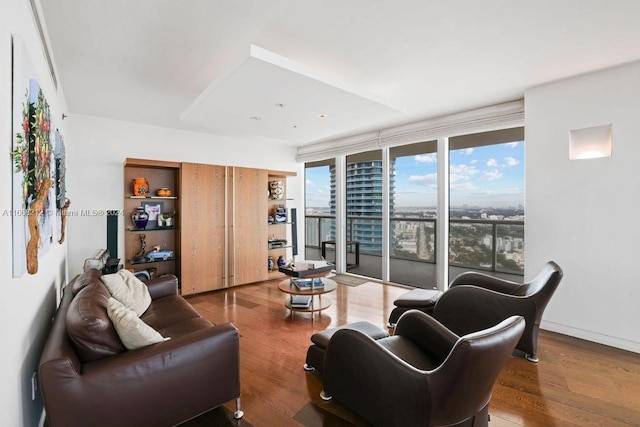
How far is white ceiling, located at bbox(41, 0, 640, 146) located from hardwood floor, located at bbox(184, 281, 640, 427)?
2.22 metres

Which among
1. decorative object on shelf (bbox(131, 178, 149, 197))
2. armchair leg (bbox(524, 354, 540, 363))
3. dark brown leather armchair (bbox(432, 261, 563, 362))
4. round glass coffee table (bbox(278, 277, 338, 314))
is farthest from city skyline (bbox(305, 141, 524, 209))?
decorative object on shelf (bbox(131, 178, 149, 197))

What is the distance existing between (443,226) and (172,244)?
3970 mm

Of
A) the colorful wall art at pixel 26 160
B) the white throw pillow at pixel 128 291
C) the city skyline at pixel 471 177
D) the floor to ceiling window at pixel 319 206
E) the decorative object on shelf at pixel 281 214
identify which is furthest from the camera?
the floor to ceiling window at pixel 319 206

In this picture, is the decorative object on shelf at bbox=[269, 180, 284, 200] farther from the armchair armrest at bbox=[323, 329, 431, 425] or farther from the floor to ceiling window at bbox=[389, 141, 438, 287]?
the armchair armrest at bbox=[323, 329, 431, 425]

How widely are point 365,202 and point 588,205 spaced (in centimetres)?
302

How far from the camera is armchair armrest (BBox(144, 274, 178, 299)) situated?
9.77ft

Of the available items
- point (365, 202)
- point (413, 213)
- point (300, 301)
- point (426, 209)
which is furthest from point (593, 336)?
point (365, 202)

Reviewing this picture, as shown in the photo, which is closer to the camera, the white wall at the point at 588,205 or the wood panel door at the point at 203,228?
the white wall at the point at 588,205

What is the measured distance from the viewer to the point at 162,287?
303cm

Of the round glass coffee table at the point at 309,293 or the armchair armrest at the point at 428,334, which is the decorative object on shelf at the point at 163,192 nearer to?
the round glass coffee table at the point at 309,293

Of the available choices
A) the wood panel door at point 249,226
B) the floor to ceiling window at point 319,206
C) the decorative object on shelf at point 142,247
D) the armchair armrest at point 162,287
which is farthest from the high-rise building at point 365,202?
the armchair armrest at point 162,287

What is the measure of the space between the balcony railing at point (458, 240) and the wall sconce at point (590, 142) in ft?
3.60

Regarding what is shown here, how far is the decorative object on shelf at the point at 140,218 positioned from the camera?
4.11 metres

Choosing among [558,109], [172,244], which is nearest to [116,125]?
[172,244]
